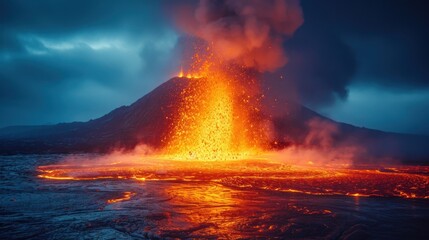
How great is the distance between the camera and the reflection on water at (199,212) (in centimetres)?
1045

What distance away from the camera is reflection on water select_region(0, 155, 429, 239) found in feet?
34.3

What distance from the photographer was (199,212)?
12.8 m

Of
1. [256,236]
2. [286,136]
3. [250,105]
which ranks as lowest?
[256,236]

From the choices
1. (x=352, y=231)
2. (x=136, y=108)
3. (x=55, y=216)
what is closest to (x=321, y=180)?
(x=352, y=231)

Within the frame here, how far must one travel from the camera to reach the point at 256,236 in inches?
397

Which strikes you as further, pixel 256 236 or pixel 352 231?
pixel 352 231

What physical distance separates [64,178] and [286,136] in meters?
89.1

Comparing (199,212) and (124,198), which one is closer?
(199,212)

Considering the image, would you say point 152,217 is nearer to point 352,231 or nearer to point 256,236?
point 256,236

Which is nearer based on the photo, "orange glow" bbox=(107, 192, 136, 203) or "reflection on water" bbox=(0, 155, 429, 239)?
"reflection on water" bbox=(0, 155, 429, 239)

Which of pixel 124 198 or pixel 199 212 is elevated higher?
pixel 124 198

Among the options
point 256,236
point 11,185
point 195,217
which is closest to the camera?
point 256,236

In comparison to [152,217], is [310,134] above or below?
above

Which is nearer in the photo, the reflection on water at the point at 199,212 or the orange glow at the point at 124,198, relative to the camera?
the reflection on water at the point at 199,212
